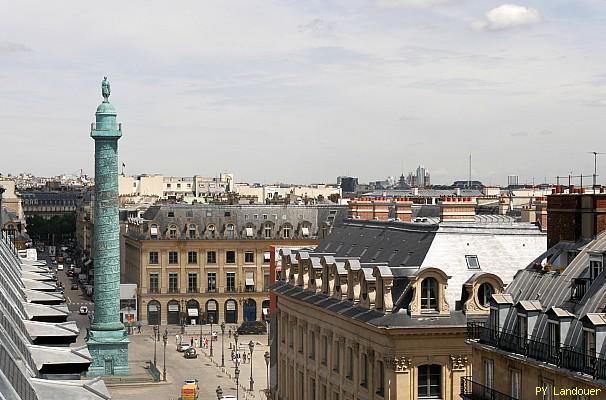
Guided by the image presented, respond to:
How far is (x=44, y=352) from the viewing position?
101ft

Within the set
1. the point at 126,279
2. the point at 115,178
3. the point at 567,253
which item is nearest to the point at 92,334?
the point at 115,178

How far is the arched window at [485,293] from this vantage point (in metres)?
46.4

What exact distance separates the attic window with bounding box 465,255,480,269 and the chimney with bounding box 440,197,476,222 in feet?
16.2

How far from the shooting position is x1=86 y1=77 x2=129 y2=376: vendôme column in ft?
324

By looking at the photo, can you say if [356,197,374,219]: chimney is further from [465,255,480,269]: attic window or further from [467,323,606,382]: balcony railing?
[467,323,606,382]: balcony railing

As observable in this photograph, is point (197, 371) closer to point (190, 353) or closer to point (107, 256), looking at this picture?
point (190, 353)

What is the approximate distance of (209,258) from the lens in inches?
5069

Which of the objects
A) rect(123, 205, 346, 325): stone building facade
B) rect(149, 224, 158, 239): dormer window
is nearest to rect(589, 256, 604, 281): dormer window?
rect(123, 205, 346, 325): stone building facade

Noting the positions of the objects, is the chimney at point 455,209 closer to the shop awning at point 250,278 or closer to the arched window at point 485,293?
the arched window at point 485,293

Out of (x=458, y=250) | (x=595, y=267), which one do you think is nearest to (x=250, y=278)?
(x=458, y=250)

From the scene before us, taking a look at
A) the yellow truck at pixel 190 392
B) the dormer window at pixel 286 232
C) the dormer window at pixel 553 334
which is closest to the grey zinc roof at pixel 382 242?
the dormer window at pixel 553 334

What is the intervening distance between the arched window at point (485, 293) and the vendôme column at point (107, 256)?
2191 inches

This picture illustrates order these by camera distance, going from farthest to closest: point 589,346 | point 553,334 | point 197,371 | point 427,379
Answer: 1. point 197,371
2. point 427,379
3. point 553,334
4. point 589,346

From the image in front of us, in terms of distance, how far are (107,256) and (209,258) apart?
1100 inches
